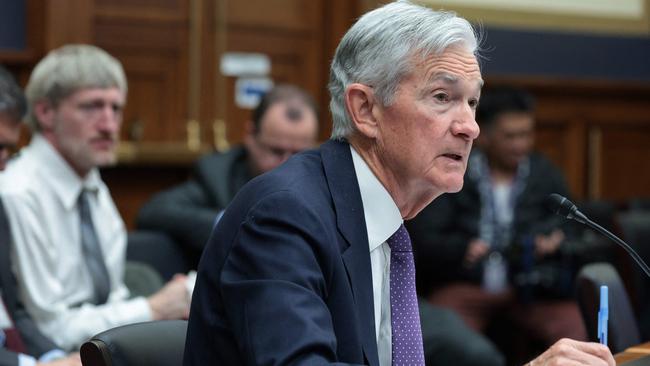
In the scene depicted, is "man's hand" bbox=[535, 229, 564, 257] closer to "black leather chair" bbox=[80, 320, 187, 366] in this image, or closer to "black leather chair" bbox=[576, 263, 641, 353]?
"black leather chair" bbox=[576, 263, 641, 353]

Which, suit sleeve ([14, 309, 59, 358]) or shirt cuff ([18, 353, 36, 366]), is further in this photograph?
suit sleeve ([14, 309, 59, 358])

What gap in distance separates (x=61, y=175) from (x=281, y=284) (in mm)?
2048

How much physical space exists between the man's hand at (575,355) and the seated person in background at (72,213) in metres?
1.81

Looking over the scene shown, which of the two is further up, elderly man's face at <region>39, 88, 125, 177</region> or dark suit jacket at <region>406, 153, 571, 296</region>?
elderly man's face at <region>39, 88, 125, 177</region>

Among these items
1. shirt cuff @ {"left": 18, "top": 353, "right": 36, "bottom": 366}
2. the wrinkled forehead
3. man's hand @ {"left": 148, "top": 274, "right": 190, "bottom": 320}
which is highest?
the wrinkled forehead

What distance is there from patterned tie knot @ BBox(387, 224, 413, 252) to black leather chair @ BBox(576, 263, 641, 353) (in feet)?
3.13

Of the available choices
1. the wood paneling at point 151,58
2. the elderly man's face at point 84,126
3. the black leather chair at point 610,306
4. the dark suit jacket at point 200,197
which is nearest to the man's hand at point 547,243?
the dark suit jacket at point 200,197

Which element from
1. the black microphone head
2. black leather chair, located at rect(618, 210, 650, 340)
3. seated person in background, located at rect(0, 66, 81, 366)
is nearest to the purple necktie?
the black microphone head

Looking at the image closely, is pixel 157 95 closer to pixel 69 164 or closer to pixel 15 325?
pixel 69 164

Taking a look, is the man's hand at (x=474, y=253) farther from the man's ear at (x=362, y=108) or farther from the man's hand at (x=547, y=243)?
the man's ear at (x=362, y=108)

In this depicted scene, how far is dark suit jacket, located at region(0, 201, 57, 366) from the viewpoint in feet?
10.5

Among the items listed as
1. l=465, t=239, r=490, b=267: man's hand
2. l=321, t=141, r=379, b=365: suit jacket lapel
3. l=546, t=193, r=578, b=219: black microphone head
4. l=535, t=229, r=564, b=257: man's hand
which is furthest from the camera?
l=535, t=229, r=564, b=257: man's hand

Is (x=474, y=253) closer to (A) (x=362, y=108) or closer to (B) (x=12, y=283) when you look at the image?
(B) (x=12, y=283)

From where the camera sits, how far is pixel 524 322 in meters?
5.12
